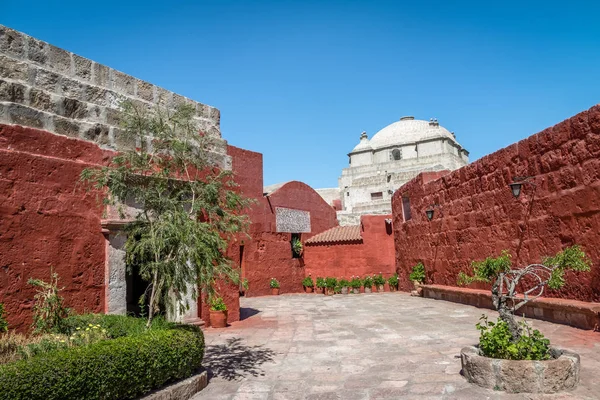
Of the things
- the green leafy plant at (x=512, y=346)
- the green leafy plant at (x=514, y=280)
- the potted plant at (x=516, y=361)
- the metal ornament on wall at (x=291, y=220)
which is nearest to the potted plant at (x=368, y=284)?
the metal ornament on wall at (x=291, y=220)

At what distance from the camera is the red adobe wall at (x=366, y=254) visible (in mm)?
17031

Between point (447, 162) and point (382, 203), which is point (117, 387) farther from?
point (447, 162)

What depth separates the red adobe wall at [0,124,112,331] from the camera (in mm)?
5320

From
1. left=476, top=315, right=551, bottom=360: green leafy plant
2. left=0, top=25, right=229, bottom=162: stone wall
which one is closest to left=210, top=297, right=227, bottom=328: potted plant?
left=0, top=25, right=229, bottom=162: stone wall

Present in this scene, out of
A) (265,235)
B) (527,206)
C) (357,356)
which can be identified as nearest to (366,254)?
(265,235)

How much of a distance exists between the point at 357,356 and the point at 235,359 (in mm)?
1586

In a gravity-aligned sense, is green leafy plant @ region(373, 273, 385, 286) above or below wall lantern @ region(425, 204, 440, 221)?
below

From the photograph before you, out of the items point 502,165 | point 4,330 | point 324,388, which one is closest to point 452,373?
point 324,388

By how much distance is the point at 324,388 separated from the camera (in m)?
4.49

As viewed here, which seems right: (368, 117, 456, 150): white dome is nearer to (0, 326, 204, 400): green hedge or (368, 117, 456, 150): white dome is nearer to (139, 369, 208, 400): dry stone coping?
(139, 369, 208, 400): dry stone coping

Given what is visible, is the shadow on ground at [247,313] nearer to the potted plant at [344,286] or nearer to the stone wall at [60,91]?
the stone wall at [60,91]

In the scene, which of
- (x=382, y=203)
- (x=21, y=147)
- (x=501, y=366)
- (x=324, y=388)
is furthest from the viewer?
(x=382, y=203)

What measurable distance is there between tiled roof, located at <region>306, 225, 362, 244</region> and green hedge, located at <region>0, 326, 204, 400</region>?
42.7 feet

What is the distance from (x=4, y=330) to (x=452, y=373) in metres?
4.84
